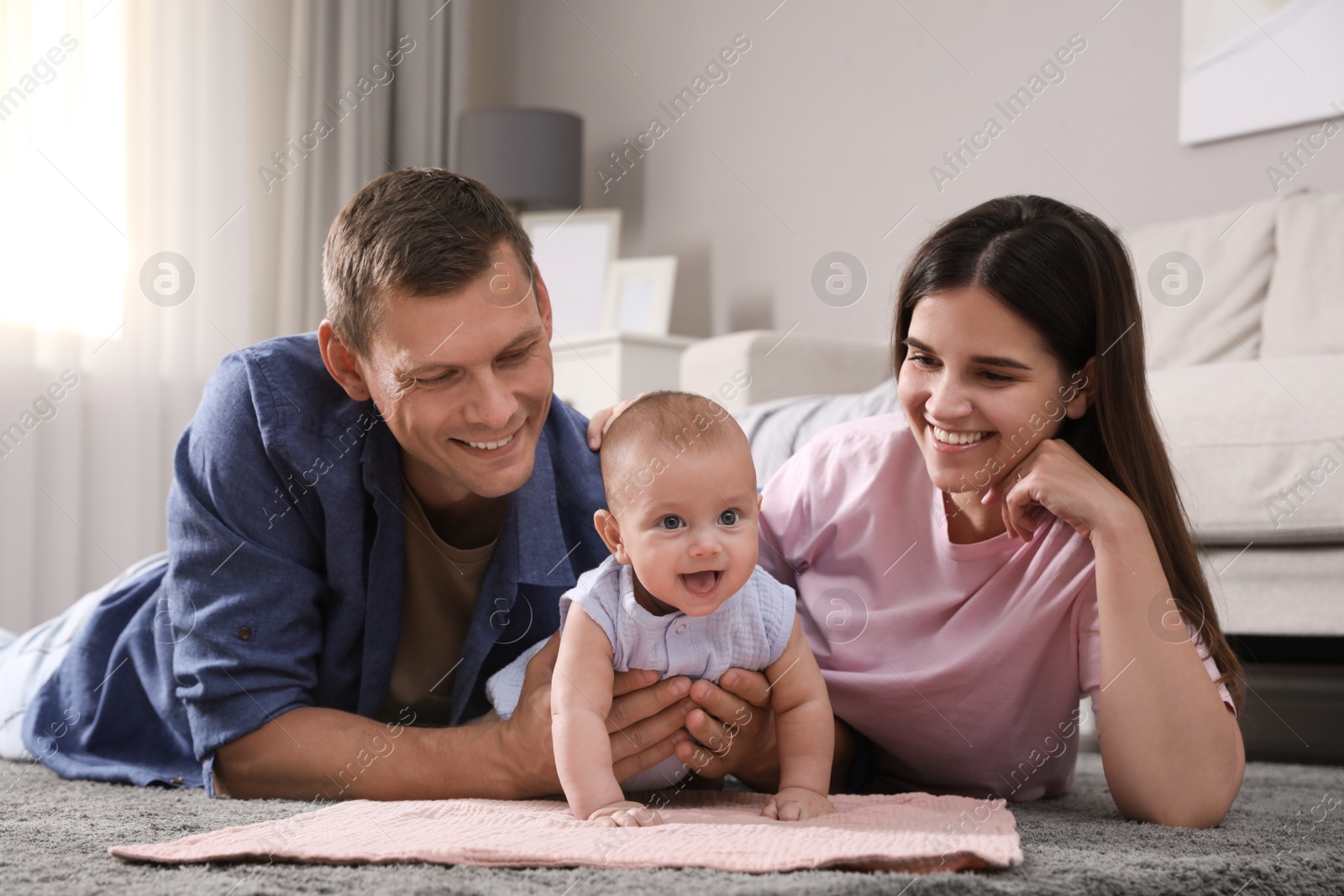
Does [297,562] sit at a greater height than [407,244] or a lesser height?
lesser

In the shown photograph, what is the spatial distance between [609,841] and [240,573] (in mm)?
574

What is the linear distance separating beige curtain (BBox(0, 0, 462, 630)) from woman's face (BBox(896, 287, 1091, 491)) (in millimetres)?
2541

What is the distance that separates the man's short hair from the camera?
3.93 feet

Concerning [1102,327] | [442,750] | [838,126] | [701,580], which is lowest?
[442,750]

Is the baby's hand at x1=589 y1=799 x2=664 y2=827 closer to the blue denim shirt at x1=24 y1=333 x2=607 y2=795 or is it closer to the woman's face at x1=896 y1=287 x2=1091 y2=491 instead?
the blue denim shirt at x1=24 y1=333 x2=607 y2=795

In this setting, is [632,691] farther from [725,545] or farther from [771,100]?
[771,100]

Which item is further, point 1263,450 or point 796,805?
point 1263,450

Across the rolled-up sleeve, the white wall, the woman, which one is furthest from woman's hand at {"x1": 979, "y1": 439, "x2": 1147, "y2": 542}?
the white wall

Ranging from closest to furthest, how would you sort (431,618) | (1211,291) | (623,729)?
1. (623,729)
2. (431,618)
3. (1211,291)

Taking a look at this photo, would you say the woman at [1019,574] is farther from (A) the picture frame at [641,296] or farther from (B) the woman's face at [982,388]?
(A) the picture frame at [641,296]

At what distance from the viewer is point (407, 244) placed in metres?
1.21

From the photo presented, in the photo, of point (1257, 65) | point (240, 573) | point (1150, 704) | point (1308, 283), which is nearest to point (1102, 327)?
point (1150, 704)

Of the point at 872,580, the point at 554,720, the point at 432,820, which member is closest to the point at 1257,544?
the point at 872,580

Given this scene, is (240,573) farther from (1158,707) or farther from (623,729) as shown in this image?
(1158,707)
